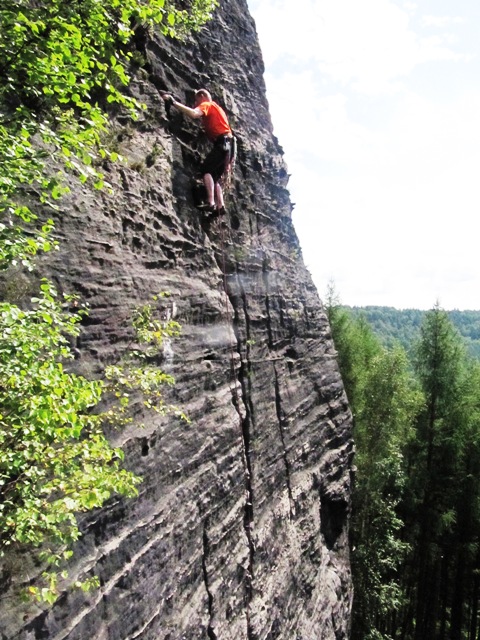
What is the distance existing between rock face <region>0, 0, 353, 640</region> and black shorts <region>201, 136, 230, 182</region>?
287 millimetres

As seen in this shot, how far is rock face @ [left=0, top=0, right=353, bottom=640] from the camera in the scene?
5.49 m

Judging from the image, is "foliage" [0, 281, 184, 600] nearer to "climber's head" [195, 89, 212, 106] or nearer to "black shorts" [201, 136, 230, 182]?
"black shorts" [201, 136, 230, 182]

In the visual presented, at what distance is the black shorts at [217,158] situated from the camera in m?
8.41

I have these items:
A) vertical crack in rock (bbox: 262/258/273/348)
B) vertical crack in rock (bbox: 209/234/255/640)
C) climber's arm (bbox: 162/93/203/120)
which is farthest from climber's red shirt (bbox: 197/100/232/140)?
vertical crack in rock (bbox: 262/258/273/348)

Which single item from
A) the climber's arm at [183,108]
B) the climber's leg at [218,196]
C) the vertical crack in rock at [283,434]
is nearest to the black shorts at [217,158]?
the climber's leg at [218,196]

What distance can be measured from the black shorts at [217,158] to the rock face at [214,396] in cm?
29

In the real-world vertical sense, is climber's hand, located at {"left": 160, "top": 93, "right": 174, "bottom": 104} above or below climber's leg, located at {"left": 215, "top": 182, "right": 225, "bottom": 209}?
above

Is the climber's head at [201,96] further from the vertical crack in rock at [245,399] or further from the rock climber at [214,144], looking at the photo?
the vertical crack in rock at [245,399]

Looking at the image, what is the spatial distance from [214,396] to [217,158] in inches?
170

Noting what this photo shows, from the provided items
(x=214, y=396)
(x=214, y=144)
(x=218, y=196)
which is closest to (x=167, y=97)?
(x=214, y=144)

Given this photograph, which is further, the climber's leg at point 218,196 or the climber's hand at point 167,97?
the climber's leg at point 218,196

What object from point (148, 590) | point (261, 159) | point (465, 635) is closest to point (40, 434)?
point (148, 590)

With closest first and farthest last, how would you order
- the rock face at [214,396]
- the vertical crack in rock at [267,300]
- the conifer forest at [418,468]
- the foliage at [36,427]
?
the foliage at [36,427], the rock face at [214,396], the vertical crack in rock at [267,300], the conifer forest at [418,468]

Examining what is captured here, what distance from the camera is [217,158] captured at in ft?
27.7
